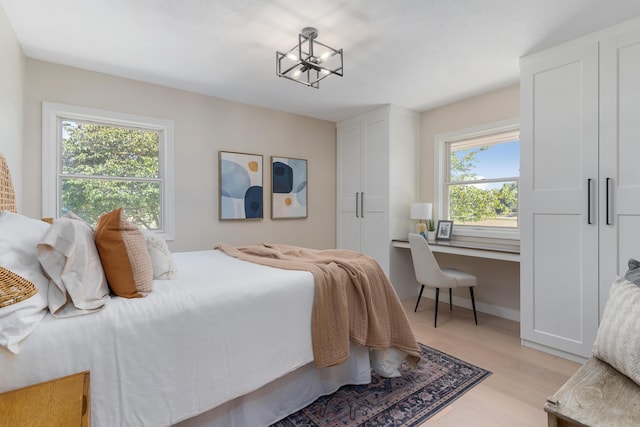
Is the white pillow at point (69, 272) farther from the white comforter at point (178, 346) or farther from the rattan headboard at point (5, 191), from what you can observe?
the rattan headboard at point (5, 191)

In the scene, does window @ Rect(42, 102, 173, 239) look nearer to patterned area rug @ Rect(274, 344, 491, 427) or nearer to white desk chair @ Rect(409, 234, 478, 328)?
patterned area rug @ Rect(274, 344, 491, 427)

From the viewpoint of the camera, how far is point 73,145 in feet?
9.69

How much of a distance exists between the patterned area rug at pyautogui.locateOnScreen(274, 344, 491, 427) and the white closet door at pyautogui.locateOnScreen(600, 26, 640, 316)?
1186 mm

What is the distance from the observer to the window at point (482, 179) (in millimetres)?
3398

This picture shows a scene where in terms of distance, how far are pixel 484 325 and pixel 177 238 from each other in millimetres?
3272

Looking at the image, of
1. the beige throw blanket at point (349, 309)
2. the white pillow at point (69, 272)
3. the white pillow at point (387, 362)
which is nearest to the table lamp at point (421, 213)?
the beige throw blanket at point (349, 309)

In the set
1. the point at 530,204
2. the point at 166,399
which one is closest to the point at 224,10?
the point at 166,399

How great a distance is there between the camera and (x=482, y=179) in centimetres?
363

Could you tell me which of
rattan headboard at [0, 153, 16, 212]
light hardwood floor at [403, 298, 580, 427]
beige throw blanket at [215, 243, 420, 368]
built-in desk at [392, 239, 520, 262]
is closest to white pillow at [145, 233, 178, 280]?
beige throw blanket at [215, 243, 420, 368]

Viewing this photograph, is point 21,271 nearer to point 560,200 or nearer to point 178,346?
point 178,346

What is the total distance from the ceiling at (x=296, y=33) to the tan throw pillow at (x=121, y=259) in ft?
4.82

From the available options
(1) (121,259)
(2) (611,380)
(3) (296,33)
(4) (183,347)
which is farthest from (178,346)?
(3) (296,33)

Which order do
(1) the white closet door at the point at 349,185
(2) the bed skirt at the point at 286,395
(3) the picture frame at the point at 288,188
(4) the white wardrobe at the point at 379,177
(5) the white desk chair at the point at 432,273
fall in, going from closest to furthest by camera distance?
(2) the bed skirt at the point at 286,395, (5) the white desk chair at the point at 432,273, (4) the white wardrobe at the point at 379,177, (3) the picture frame at the point at 288,188, (1) the white closet door at the point at 349,185

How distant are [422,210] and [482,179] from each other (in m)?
0.74
